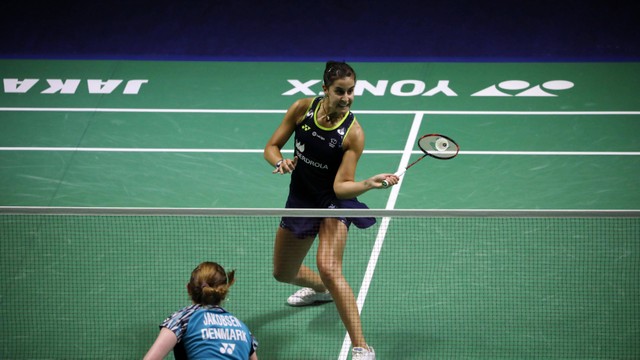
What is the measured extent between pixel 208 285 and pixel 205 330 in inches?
9.4

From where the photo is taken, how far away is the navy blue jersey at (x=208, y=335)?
15.6ft

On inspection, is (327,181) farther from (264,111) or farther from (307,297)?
(264,111)

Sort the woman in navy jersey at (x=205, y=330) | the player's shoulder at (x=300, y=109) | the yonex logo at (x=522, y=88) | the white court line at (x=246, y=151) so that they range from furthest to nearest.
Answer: the yonex logo at (x=522, y=88) → the white court line at (x=246, y=151) → the player's shoulder at (x=300, y=109) → the woman in navy jersey at (x=205, y=330)

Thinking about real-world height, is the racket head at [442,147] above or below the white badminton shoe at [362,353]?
above

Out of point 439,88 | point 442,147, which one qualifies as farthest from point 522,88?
point 442,147

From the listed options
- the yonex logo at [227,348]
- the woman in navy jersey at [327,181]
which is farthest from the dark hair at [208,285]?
the woman in navy jersey at [327,181]

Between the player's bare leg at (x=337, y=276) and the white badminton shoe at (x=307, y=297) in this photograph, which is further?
the white badminton shoe at (x=307, y=297)

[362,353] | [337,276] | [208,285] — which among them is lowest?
[208,285]

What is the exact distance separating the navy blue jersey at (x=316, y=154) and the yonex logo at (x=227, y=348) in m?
2.19

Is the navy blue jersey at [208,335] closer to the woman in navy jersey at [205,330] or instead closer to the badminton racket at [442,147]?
the woman in navy jersey at [205,330]

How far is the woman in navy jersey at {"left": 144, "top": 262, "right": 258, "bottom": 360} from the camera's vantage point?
15.6 ft

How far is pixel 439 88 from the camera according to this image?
12.1 m

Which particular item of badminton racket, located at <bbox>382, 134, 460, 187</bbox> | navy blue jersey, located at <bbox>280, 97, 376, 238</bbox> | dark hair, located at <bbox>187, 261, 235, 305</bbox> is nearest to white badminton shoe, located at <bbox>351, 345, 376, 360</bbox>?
navy blue jersey, located at <bbox>280, 97, 376, 238</bbox>

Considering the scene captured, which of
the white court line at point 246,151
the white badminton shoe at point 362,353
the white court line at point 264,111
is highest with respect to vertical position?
the white court line at point 264,111
